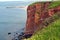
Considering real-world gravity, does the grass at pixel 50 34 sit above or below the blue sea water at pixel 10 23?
above

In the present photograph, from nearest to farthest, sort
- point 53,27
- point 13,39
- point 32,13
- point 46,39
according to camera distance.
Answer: point 46,39 → point 53,27 → point 32,13 → point 13,39

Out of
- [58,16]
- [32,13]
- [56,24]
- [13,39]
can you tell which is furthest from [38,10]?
[56,24]

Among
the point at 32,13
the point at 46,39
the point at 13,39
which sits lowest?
the point at 13,39

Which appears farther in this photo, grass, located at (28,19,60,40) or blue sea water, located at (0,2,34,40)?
blue sea water, located at (0,2,34,40)

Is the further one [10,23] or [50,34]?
[10,23]

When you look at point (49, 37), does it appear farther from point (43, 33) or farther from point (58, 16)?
point (58, 16)

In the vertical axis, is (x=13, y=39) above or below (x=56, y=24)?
below

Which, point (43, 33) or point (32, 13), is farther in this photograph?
point (32, 13)

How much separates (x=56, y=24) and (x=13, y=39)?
25.6 m

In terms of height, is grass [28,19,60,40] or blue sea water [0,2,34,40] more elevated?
grass [28,19,60,40]

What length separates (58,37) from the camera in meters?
8.90

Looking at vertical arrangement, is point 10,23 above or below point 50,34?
below

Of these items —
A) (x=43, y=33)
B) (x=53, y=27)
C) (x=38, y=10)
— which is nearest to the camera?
(x=43, y=33)

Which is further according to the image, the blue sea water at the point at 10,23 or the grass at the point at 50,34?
the blue sea water at the point at 10,23
